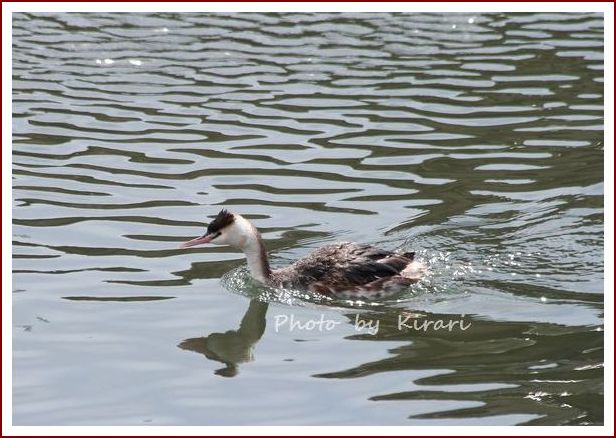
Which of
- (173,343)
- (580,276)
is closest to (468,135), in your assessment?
(580,276)

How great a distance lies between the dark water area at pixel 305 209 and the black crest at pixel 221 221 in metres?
0.52

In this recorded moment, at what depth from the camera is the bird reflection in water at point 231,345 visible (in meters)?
9.64

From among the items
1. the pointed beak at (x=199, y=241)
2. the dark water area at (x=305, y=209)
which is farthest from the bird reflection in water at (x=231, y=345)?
the pointed beak at (x=199, y=241)

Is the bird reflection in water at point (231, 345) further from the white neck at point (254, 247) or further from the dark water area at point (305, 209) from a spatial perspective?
the white neck at point (254, 247)

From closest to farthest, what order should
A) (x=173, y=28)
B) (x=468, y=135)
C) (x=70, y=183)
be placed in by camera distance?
(x=70, y=183) → (x=468, y=135) → (x=173, y=28)

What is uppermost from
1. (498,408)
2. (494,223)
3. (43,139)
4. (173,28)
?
(173,28)

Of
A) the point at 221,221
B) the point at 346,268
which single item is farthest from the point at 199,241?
the point at 346,268

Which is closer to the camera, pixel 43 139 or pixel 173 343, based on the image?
pixel 173 343

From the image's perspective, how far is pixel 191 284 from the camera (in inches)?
443

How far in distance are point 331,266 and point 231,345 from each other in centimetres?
158

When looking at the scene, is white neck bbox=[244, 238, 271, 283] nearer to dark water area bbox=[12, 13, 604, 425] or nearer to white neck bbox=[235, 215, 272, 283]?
white neck bbox=[235, 215, 272, 283]

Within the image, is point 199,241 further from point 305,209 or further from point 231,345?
point 305,209

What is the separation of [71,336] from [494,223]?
198 inches

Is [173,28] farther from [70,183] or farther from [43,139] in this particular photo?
[70,183]
